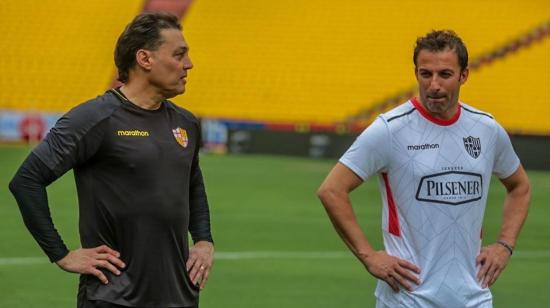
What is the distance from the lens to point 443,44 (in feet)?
16.1

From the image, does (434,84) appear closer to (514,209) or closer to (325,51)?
(514,209)

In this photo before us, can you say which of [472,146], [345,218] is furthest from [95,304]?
[472,146]

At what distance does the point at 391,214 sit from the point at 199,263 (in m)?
0.87

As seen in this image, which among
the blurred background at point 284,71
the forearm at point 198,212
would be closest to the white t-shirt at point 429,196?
the forearm at point 198,212

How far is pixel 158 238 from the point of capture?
15.2 feet

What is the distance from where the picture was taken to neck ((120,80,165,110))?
4680 millimetres

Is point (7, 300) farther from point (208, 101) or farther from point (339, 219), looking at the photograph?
point (208, 101)

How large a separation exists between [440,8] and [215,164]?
12.1 metres

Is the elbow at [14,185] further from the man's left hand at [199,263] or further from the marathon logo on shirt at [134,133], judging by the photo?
the man's left hand at [199,263]

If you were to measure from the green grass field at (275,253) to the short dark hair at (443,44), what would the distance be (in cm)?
509

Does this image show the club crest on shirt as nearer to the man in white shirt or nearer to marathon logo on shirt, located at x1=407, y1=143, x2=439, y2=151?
the man in white shirt

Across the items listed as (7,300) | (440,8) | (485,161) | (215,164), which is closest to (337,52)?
(440,8)

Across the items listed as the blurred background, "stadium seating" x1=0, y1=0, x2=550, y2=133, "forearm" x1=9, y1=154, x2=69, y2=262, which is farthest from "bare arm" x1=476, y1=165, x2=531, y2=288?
"stadium seating" x1=0, y1=0, x2=550, y2=133

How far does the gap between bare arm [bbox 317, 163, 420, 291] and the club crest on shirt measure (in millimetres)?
647
